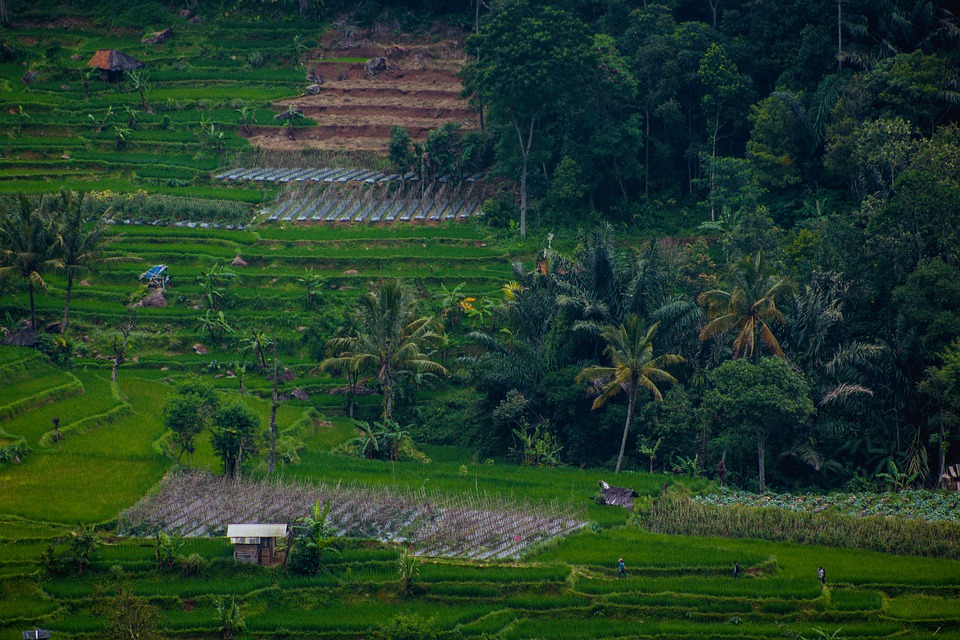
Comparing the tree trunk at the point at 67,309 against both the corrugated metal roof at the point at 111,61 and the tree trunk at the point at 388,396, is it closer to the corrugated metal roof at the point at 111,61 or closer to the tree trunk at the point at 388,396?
the tree trunk at the point at 388,396

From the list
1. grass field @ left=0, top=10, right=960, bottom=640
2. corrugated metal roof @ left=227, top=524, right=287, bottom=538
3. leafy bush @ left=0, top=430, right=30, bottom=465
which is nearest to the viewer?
grass field @ left=0, top=10, right=960, bottom=640

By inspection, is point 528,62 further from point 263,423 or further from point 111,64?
point 111,64

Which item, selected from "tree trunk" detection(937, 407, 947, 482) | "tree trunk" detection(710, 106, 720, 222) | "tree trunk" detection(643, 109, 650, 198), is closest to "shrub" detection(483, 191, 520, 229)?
"tree trunk" detection(643, 109, 650, 198)

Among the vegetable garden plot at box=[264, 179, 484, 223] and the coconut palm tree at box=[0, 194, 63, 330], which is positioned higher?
the vegetable garden plot at box=[264, 179, 484, 223]

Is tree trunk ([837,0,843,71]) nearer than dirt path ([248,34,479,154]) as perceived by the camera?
Yes

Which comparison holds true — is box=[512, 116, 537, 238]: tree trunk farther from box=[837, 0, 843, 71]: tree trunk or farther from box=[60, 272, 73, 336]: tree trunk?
box=[60, 272, 73, 336]: tree trunk

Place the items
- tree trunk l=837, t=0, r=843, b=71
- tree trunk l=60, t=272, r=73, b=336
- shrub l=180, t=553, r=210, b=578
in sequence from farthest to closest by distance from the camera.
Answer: tree trunk l=837, t=0, r=843, b=71 < tree trunk l=60, t=272, r=73, b=336 < shrub l=180, t=553, r=210, b=578

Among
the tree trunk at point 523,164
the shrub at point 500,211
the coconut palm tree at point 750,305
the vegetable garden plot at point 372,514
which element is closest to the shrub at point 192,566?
the vegetable garden plot at point 372,514

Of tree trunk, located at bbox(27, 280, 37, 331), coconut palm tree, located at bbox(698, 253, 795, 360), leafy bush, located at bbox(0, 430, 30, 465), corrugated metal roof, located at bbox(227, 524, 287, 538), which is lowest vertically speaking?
corrugated metal roof, located at bbox(227, 524, 287, 538)
